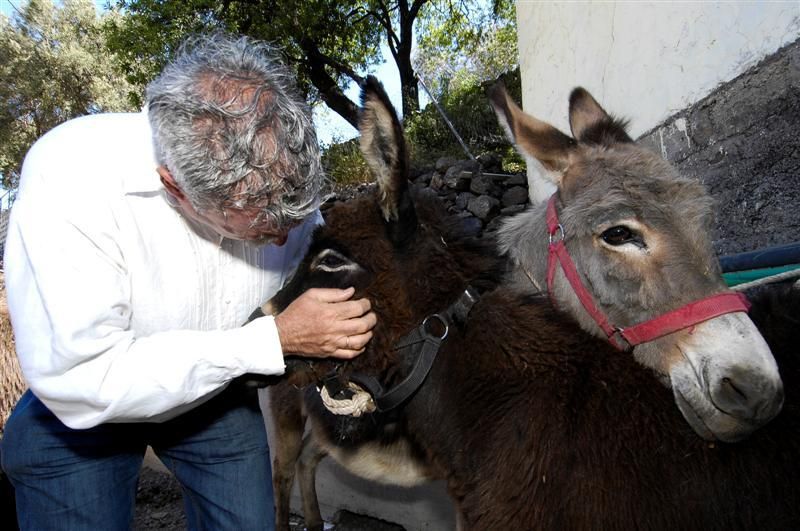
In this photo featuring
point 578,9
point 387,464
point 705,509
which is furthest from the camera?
point 578,9

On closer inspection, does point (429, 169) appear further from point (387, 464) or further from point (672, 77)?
point (387, 464)

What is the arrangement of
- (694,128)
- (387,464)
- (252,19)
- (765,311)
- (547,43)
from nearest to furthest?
(765,311) < (387,464) < (694,128) < (547,43) < (252,19)

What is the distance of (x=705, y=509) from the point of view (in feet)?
5.48

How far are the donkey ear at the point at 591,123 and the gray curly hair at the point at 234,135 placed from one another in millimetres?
1502

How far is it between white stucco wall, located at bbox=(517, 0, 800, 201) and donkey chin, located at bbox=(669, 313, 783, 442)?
2358 millimetres

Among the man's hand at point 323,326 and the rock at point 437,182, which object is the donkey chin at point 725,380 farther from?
the rock at point 437,182

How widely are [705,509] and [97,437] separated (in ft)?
6.79

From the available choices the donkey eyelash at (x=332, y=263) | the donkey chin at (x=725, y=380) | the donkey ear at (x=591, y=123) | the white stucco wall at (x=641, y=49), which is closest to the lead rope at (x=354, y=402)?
the donkey eyelash at (x=332, y=263)

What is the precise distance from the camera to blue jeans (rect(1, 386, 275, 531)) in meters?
2.08

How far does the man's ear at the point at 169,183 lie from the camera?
192 centimetres

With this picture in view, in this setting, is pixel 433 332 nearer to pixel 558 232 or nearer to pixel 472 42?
pixel 558 232

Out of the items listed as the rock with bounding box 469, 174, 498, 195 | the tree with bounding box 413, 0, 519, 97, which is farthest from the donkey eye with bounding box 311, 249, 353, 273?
the tree with bounding box 413, 0, 519, 97

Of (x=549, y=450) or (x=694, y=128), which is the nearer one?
(x=549, y=450)

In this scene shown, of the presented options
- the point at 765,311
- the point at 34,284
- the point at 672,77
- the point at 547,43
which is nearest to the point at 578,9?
the point at 547,43
